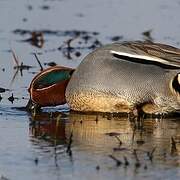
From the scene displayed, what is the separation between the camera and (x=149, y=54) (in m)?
9.77

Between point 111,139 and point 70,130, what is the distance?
572mm

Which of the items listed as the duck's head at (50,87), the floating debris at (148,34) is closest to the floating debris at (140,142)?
the duck's head at (50,87)

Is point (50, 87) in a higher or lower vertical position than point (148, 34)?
lower

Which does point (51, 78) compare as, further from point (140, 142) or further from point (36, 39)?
point (36, 39)

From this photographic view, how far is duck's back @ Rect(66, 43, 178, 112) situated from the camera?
9688 millimetres

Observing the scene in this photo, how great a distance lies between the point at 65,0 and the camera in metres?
20.7

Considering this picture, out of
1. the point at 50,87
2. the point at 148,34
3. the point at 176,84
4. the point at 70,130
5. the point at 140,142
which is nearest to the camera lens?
the point at 140,142

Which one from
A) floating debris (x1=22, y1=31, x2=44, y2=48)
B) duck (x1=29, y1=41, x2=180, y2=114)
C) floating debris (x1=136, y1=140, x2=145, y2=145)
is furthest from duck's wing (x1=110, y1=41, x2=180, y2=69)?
floating debris (x1=22, y1=31, x2=44, y2=48)

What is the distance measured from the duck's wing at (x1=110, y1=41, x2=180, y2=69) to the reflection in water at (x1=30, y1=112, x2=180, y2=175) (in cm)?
54

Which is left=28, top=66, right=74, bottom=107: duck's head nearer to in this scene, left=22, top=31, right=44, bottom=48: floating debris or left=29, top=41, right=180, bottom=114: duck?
left=29, top=41, right=180, bottom=114: duck

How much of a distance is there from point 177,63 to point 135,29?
697 cm

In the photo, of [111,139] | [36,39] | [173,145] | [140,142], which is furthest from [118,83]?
[36,39]

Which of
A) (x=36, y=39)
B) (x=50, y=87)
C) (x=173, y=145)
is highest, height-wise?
(x=36, y=39)

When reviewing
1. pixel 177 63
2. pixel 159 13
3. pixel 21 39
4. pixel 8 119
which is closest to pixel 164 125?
pixel 177 63
